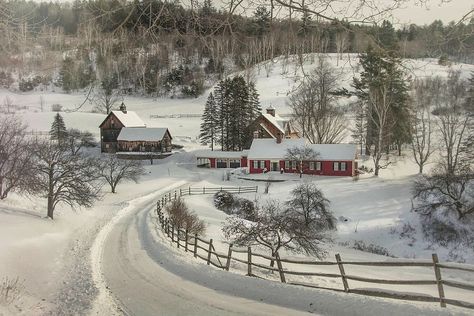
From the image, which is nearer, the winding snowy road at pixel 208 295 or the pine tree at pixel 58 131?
the winding snowy road at pixel 208 295

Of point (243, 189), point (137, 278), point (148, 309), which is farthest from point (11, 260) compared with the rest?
point (243, 189)

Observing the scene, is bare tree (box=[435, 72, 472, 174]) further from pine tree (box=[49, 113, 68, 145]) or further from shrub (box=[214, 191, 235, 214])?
pine tree (box=[49, 113, 68, 145])

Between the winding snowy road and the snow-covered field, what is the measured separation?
A: 3.76 feet

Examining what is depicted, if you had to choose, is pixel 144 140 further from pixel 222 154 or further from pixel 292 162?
pixel 292 162

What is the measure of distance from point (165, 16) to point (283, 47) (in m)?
1.34

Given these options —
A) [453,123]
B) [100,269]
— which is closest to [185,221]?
[100,269]

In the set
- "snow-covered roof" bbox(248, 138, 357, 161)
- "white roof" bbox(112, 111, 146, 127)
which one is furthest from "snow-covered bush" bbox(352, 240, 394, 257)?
"white roof" bbox(112, 111, 146, 127)

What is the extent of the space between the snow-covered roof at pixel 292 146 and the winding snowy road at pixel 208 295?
3187cm

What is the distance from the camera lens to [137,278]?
47.0 ft

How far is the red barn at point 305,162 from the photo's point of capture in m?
46.5

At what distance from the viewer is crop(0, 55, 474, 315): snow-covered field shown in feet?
35.8

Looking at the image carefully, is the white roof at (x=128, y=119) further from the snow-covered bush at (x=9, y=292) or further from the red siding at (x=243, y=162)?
the snow-covered bush at (x=9, y=292)

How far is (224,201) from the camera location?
125 feet

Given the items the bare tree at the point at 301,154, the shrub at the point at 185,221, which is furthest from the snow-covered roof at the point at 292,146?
the shrub at the point at 185,221
